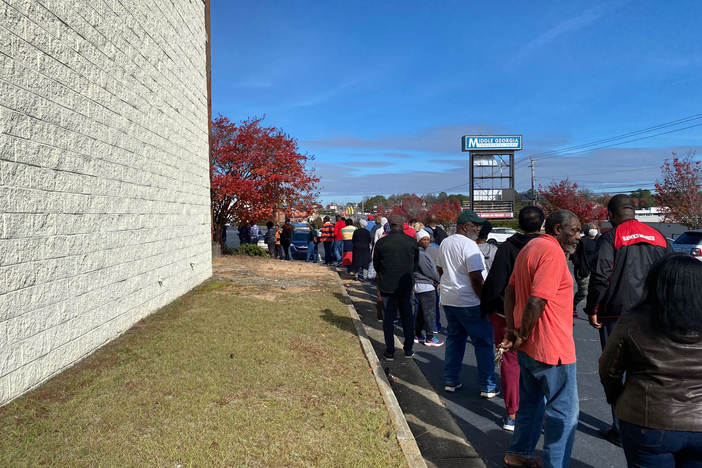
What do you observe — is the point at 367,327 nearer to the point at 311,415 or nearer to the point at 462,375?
the point at 462,375

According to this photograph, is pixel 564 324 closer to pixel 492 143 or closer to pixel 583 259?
pixel 583 259

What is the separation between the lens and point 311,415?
13.5 ft

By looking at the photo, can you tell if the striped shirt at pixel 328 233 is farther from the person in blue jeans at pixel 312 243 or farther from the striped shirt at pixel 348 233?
the striped shirt at pixel 348 233

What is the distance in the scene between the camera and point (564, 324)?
3.27m

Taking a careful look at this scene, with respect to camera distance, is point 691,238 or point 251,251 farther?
point 251,251

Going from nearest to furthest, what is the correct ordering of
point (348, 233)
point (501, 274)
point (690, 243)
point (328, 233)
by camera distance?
point (501, 274) → point (348, 233) → point (690, 243) → point (328, 233)

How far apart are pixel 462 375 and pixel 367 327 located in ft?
8.83

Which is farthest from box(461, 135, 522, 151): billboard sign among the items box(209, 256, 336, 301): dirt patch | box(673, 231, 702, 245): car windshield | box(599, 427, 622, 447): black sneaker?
box(599, 427, 622, 447): black sneaker

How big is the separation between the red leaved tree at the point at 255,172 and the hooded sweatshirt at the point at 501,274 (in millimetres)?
12484

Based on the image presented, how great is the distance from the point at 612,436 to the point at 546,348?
1690mm

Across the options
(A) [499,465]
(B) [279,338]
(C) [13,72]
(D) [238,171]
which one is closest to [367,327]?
(B) [279,338]

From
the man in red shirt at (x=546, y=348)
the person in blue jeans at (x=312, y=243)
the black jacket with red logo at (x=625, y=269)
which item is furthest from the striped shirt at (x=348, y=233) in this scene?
the man in red shirt at (x=546, y=348)

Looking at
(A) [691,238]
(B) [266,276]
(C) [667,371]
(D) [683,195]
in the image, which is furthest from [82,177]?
(D) [683,195]

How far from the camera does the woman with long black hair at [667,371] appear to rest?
86.3 inches
